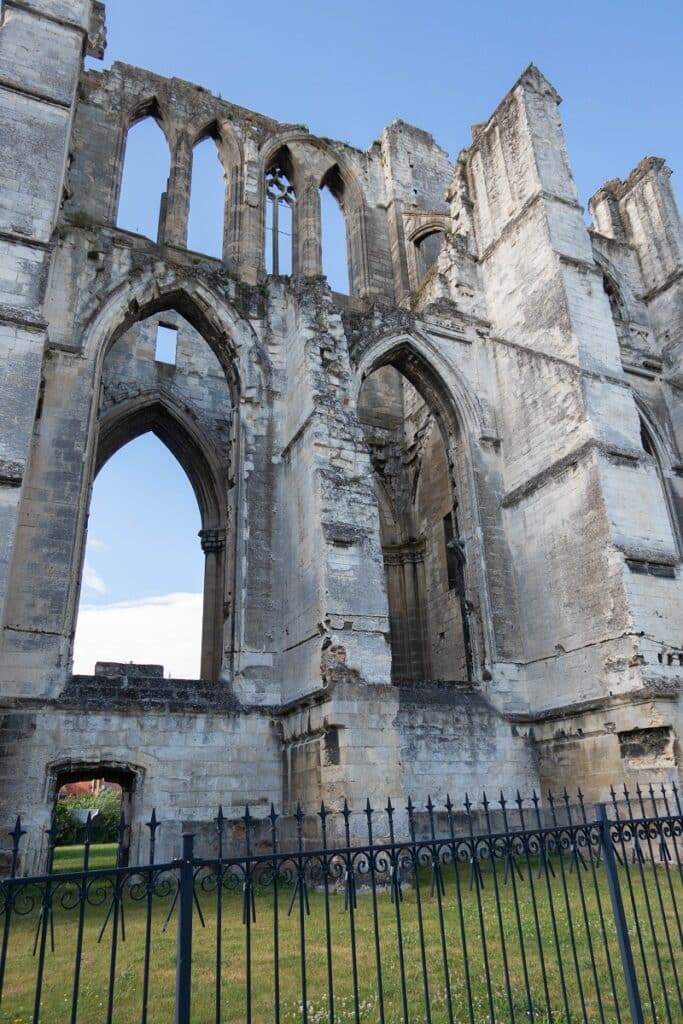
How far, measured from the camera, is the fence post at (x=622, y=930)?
10.1ft

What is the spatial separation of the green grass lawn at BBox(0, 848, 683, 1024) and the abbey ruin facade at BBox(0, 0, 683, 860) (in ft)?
6.57

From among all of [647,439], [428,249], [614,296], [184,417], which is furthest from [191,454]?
[614,296]

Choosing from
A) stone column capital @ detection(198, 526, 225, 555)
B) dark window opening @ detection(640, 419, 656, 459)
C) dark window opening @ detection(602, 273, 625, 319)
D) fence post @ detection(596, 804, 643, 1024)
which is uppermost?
dark window opening @ detection(602, 273, 625, 319)

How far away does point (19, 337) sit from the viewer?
334 inches

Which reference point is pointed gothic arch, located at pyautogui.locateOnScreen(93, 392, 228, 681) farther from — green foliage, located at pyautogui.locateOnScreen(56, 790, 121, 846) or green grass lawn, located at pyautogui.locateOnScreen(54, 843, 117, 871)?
green foliage, located at pyautogui.locateOnScreen(56, 790, 121, 846)

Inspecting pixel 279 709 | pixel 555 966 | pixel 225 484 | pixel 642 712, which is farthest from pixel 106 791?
pixel 555 966

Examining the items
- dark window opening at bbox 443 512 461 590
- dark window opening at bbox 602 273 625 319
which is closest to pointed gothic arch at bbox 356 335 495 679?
dark window opening at bbox 443 512 461 590

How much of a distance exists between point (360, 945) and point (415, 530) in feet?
33.1

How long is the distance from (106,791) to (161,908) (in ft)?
87.9

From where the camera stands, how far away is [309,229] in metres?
15.2

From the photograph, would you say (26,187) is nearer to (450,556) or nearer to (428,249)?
(450,556)

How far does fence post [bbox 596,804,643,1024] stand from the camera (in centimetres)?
308

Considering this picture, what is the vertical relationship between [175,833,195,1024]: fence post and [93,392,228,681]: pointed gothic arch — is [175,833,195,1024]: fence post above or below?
below

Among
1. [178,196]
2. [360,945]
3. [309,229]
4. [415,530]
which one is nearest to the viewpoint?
[360,945]
